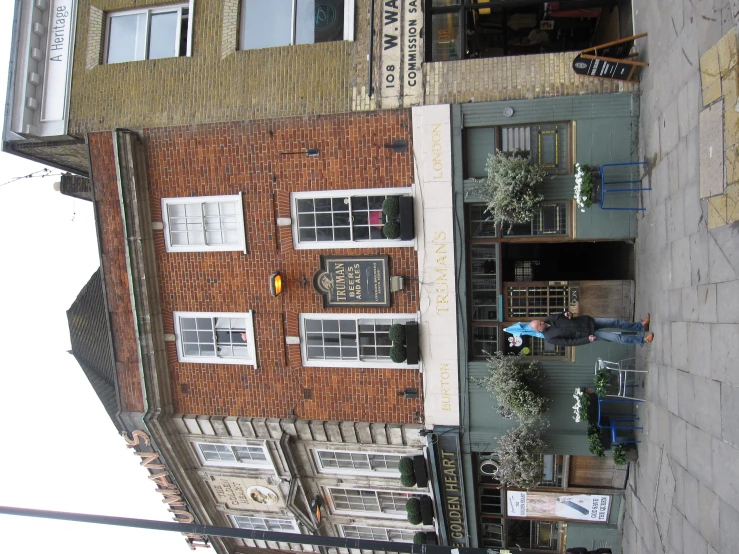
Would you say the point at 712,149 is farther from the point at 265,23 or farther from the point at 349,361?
the point at 265,23

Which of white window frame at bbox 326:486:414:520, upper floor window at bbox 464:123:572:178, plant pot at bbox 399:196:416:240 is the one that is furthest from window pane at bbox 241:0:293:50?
white window frame at bbox 326:486:414:520

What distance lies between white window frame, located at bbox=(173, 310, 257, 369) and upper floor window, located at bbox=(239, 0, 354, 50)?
6.53 meters

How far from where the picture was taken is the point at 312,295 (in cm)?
1324

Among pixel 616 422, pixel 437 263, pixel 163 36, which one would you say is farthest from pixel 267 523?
pixel 163 36

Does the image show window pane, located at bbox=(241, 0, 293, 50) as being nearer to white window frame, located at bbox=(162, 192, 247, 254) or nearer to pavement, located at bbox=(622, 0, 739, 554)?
white window frame, located at bbox=(162, 192, 247, 254)

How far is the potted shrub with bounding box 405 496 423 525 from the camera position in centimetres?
1439

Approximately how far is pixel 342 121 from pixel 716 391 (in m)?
8.89

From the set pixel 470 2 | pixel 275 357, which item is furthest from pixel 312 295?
pixel 470 2

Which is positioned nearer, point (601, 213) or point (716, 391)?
point (716, 391)

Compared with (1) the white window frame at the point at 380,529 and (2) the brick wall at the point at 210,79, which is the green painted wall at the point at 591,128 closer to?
(2) the brick wall at the point at 210,79

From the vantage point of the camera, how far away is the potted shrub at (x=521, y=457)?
12.1m

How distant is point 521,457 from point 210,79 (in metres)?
11.4

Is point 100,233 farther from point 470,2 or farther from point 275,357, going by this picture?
point 470,2

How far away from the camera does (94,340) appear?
16609 millimetres
